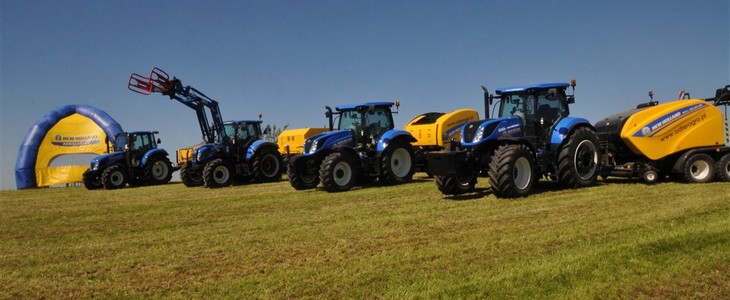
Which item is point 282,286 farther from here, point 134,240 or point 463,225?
point 134,240

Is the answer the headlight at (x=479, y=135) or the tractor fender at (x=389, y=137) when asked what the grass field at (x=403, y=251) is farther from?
the tractor fender at (x=389, y=137)

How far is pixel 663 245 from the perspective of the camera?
16.6 feet

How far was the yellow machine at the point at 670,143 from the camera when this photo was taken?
34.9ft

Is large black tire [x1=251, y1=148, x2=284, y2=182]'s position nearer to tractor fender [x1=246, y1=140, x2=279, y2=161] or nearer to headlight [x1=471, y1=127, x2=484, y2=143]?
tractor fender [x1=246, y1=140, x2=279, y2=161]

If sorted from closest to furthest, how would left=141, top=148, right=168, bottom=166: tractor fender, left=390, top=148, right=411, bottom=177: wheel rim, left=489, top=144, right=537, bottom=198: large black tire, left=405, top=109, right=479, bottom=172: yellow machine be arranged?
left=489, top=144, right=537, bottom=198: large black tire
left=390, top=148, right=411, bottom=177: wheel rim
left=405, top=109, right=479, bottom=172: yellow machine
left=141, top=148, right=168, bottom=166: tractor fender

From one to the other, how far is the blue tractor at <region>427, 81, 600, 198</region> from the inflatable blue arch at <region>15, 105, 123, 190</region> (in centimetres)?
2187

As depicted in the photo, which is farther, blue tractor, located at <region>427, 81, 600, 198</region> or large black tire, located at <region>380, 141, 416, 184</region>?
large black tire, located at <region>380, 141, 416, 184</region>

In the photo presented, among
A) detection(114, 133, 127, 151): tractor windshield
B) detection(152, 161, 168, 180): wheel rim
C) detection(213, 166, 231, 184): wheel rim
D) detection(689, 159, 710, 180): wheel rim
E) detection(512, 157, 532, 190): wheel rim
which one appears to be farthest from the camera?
detection(114, 133, 127, 151): tractor windshield

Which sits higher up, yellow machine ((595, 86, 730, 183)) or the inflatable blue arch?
the inflatable blue arch

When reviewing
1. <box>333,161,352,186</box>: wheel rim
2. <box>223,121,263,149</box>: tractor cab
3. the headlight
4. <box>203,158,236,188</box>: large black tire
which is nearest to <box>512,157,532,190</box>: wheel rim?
the headlight

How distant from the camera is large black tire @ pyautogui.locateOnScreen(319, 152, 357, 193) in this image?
12.2m

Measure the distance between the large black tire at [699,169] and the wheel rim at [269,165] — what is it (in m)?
11.6

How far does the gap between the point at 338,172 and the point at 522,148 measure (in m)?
4.80

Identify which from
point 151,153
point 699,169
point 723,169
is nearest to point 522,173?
point 699,169
